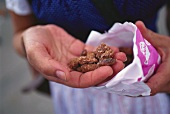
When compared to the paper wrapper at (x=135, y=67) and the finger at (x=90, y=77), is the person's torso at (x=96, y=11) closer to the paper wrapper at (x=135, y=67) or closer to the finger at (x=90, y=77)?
the paper wrapper at (x=135, y=67)

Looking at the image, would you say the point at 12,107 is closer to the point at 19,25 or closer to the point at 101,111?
the point at 19,25

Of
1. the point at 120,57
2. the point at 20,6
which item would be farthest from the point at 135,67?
the point at 20,6

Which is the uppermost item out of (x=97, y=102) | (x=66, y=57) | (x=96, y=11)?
(x=96, y=11)

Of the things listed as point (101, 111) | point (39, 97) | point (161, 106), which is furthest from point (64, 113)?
point (39, 97)

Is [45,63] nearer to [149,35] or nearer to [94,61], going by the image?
[94,61]

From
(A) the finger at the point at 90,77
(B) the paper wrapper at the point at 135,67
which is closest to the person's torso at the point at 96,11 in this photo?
(B) the paper wrapper at the point at 135,67

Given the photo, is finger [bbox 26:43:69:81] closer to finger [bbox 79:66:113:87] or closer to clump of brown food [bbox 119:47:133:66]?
finger [bbox 79:66:113:87]
